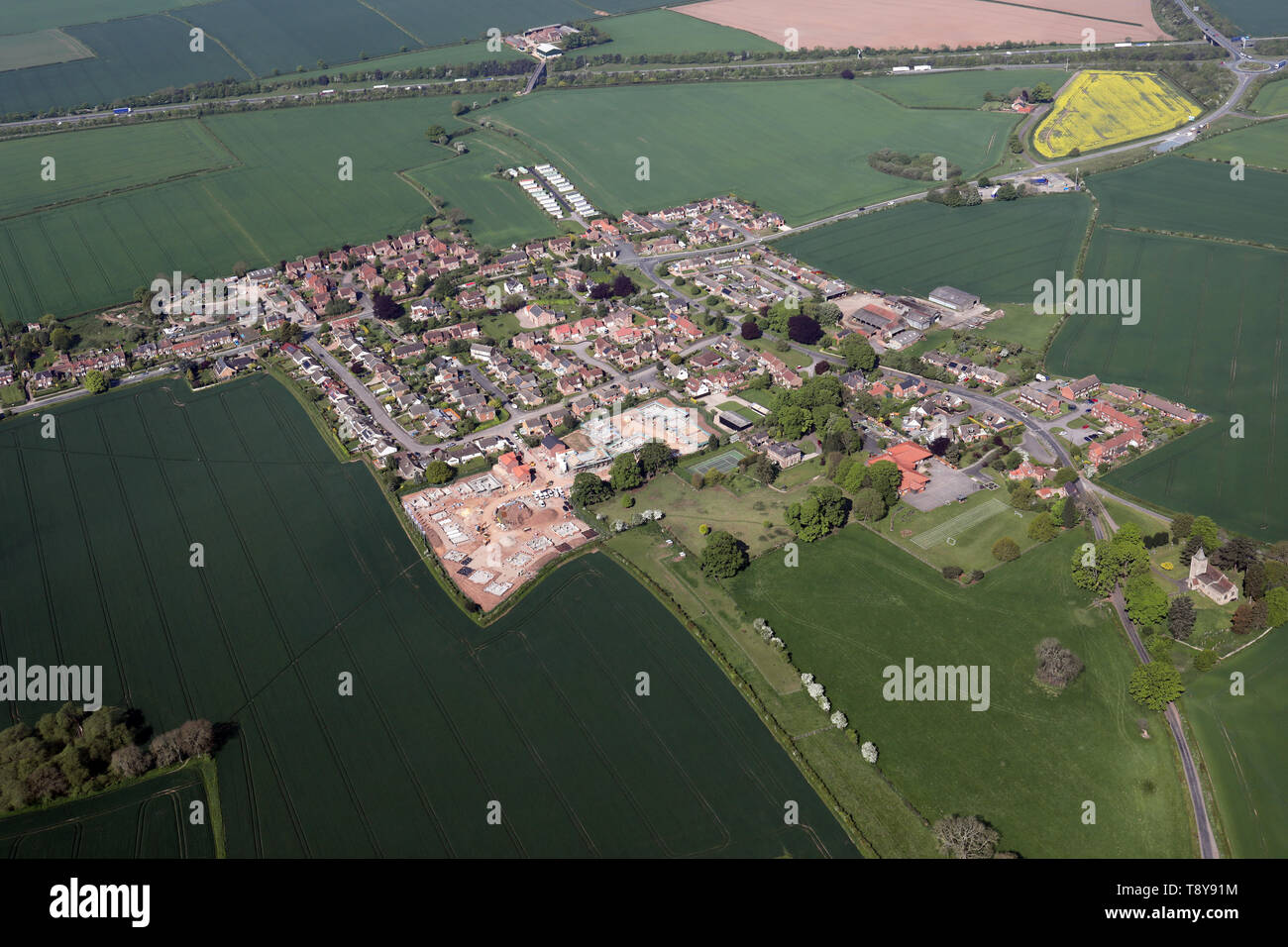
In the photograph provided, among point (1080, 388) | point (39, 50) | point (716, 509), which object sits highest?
point (39, 50)

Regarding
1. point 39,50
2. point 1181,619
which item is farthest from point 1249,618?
point 39,50

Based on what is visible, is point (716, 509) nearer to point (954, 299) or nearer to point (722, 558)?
point (722, 558)

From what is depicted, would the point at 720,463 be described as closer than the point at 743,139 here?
Yes

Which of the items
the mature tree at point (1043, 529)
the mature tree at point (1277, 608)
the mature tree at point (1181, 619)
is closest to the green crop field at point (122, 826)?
the mature tree at point (1043, 529)

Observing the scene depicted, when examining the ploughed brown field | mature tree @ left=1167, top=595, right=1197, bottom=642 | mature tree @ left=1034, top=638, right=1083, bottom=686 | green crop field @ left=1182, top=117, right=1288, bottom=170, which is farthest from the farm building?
the ploughed brown field

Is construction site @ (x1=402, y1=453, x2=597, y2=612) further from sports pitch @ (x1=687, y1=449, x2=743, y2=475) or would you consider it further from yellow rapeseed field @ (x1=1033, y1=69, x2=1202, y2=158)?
yellow rapeseed field @ (x1=1033, y1=69, x2=1202, y2=158)

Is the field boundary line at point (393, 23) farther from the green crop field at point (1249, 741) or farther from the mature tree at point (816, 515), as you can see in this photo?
the green crop field at point (1249, 741)
